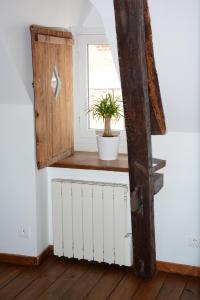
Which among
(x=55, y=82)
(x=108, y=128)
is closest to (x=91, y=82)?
(x=55, y=82)

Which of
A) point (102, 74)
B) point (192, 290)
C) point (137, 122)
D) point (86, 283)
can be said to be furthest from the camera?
point (102, 74)

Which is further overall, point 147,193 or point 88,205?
point 88,205

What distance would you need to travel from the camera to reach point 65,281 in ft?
11.5

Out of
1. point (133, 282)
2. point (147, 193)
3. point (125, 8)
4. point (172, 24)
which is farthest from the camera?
point (133, 282)

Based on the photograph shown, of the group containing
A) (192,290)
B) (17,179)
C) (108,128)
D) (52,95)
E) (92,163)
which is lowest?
(192,290)

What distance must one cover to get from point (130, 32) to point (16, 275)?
2.47 meters

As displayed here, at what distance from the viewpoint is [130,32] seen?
1.68m

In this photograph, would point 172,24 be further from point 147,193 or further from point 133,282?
point 133,282

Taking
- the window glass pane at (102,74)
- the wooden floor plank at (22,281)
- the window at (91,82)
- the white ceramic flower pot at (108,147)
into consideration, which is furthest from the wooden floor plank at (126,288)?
the window glass pane at (102,74)

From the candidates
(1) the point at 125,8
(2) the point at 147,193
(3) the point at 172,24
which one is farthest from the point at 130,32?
(3) the point at 172,24

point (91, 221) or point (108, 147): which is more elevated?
point (108, 147)

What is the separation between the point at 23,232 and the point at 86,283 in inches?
26.5

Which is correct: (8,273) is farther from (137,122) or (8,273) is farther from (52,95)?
(137,122)

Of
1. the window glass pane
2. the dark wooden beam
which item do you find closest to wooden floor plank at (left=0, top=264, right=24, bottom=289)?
the window glass pane
